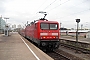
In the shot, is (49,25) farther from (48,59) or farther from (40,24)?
(48,59)

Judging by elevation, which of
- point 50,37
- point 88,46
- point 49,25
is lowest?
point 88,46

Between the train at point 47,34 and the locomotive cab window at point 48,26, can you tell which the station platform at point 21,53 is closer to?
the train at point 47,34

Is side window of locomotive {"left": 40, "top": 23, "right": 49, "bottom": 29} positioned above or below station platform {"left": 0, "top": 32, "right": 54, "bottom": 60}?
above

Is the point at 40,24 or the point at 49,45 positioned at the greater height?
the point at 40,24

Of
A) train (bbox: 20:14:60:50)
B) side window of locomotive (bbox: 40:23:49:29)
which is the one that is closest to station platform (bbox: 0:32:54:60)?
train (bbox: 20:14:60:50)

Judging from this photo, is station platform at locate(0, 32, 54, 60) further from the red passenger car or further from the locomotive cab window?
the locomotive cab window

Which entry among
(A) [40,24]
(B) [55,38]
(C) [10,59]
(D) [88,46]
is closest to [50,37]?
(B) [55,38]

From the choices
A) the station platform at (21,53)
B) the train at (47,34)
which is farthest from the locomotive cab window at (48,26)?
the station platform at (21,53)

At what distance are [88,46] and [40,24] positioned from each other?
7369mm

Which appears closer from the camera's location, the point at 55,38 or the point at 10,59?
the point at 10,59

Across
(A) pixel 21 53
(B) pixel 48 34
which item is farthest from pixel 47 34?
(A) pixel 21 53

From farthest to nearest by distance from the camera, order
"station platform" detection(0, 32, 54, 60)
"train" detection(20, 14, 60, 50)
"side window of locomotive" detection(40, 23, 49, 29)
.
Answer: "side window of locomotive" detection(40, 23, 49, 29), "train" detection(20, 14, 60, 50), "station platform" detection(0, 32, 54, 60)

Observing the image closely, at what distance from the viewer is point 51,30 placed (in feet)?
55.4

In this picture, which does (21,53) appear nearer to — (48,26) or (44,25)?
(44,25)
